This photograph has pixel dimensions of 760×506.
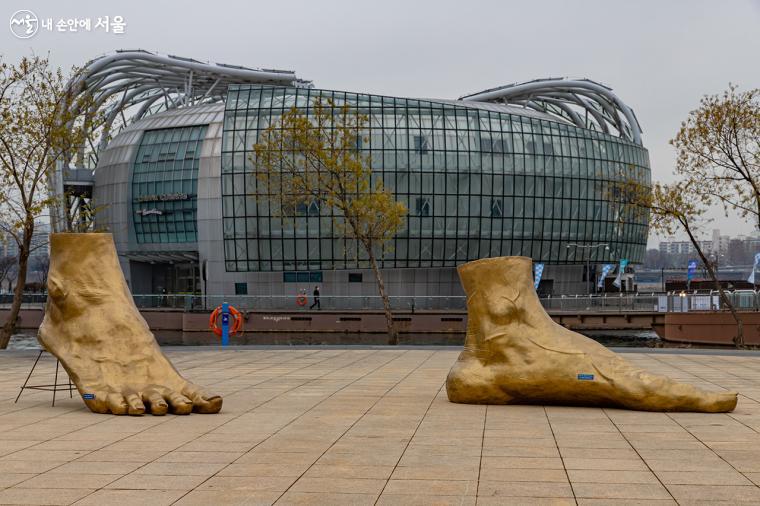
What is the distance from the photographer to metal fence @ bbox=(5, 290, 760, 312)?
59.8 meters

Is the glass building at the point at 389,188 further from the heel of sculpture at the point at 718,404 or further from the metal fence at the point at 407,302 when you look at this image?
the heel of sculpture at the point at 718,404

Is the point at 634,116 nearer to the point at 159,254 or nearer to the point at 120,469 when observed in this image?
the point at 159,254

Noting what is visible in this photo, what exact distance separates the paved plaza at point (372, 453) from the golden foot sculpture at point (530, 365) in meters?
0.33

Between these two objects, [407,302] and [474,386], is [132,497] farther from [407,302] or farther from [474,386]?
[407,302]

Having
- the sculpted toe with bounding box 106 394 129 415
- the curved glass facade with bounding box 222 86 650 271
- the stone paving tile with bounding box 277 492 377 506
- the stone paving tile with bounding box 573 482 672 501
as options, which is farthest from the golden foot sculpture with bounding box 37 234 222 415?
the curved glass facade with bounding box 222 86 650 271

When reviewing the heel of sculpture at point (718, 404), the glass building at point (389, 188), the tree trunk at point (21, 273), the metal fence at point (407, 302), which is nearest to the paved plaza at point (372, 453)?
the heel of sculpture at point (718, 404)

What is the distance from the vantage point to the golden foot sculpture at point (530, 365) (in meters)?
15.2

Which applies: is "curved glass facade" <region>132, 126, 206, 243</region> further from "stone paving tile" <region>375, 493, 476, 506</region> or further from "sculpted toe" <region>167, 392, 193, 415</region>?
"stone paving tile" <region>375, 493, 476, 506</region>

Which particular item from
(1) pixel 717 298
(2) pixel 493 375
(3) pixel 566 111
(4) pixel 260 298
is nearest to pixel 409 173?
(4) pixel 260 298

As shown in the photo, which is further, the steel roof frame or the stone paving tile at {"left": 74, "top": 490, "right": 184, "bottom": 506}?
the steel roof frame

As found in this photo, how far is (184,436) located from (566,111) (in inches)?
3667

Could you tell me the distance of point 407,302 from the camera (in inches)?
2749

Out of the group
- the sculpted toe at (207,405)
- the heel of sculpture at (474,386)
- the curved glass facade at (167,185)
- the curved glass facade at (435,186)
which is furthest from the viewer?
the curved glass facade at (167,185)

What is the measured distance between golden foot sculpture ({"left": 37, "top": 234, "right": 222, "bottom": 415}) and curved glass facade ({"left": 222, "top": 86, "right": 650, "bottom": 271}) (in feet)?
197
